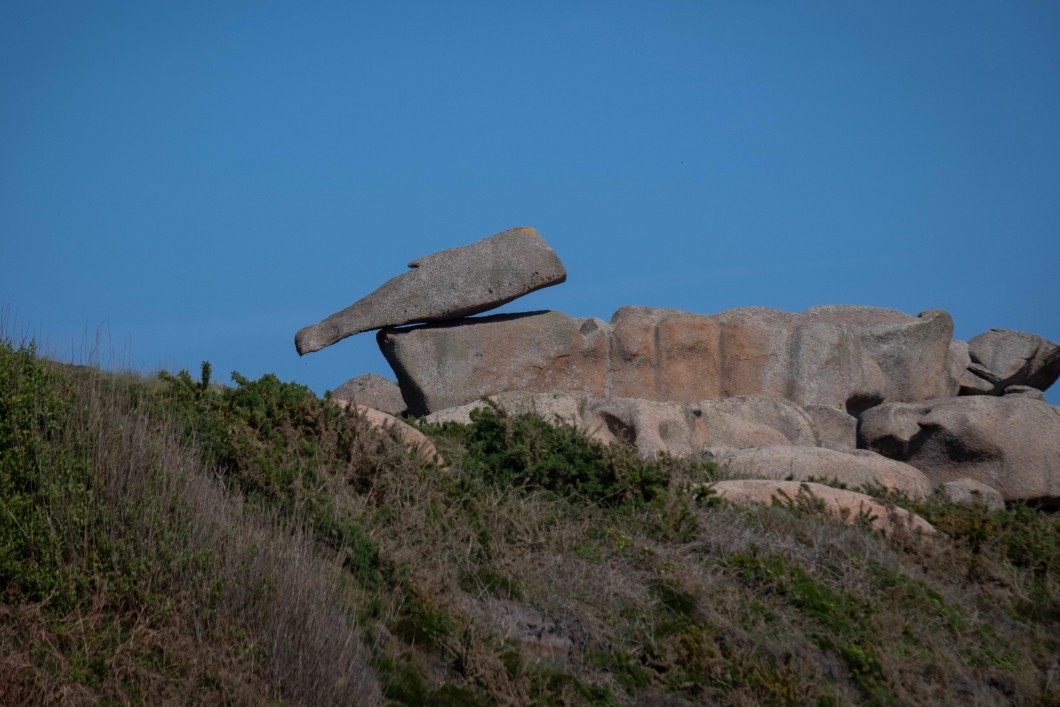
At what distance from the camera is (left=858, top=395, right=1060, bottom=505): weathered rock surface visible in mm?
18359

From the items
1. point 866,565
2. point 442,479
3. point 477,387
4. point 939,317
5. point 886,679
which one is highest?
point 939,317

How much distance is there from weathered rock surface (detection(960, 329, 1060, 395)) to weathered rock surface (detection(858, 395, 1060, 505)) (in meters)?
8.97

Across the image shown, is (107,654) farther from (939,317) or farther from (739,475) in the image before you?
(939,317)

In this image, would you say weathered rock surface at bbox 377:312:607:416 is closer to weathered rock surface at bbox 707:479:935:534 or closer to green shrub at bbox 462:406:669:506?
green shrub at bbox 462:406:669:506

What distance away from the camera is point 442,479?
36.8 feet

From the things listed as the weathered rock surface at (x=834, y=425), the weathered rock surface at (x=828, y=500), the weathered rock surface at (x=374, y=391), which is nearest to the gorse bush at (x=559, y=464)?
the weathered rock surface at (x=828, y=500)

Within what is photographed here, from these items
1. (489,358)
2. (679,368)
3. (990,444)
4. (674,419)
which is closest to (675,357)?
(679,368)

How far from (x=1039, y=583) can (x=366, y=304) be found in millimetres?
14216

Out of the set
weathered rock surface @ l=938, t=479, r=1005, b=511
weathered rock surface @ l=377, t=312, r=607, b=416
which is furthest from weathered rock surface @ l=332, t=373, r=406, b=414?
weathered rock surface @ l=938, t=479, r=1005, b=511

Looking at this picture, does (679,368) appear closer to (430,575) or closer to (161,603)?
(430,575)

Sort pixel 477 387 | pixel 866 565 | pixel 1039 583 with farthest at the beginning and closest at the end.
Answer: pixel 477 387 → pixel 1039 583 → pixel 866 565

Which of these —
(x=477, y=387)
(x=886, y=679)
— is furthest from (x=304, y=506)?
(x=477, y=387)

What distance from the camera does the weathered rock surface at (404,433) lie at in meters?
11.8

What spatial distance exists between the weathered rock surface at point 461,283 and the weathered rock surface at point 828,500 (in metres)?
10.1
